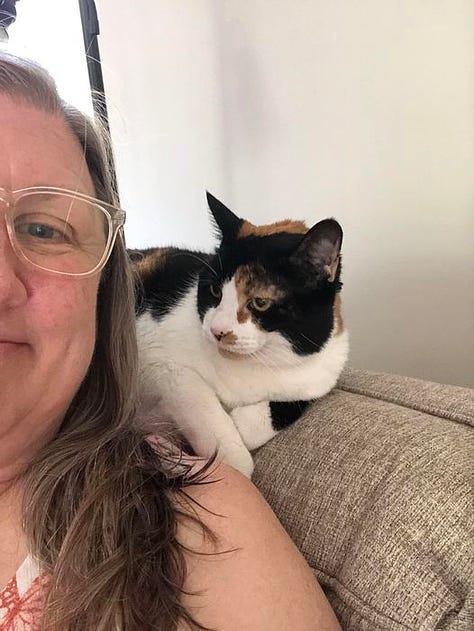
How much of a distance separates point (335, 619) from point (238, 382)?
51cm

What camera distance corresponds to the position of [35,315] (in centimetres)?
72

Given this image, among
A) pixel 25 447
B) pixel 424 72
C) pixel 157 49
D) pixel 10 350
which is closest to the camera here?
pixel 10 350

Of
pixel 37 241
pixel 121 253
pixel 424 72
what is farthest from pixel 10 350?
pixel 424 72

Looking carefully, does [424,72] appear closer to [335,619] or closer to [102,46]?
[102,46]

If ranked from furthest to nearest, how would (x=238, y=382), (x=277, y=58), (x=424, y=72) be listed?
(x=277, y=58)
(x=424, y=72)
(x=238, y=382)

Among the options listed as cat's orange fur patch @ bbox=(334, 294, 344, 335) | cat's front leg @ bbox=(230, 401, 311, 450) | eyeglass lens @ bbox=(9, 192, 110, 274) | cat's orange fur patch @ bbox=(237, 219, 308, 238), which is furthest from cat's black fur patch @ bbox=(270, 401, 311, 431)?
eyeglass lens @ bbox=(9, 192, 110, 274)

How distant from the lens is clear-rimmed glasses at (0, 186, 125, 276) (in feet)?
2.40

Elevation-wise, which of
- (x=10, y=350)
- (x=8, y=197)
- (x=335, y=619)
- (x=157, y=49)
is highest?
(x=157, y=49)

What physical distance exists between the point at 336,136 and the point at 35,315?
1276 mm

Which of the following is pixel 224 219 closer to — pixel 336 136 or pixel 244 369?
pixel 244 369

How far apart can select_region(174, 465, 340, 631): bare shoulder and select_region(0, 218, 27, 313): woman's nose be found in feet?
1.05

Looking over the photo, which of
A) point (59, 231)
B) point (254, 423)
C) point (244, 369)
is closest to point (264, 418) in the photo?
point (254, 423)

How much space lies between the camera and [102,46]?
213 cm

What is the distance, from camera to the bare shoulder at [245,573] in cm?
72
